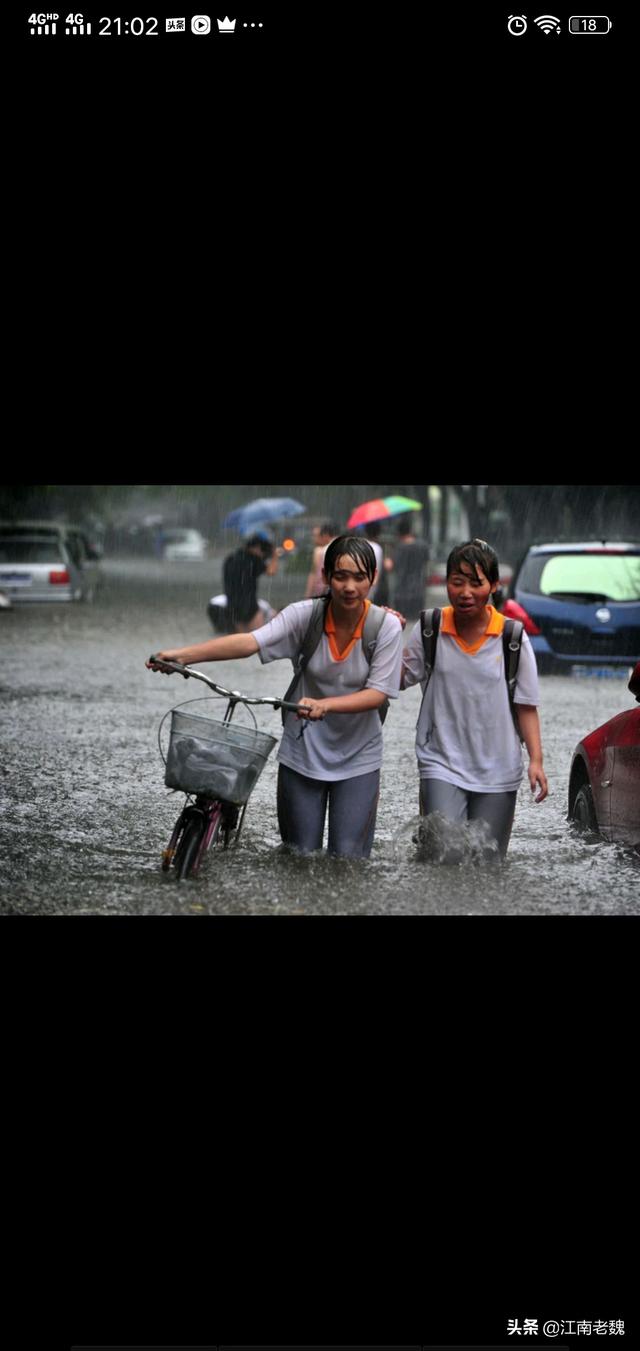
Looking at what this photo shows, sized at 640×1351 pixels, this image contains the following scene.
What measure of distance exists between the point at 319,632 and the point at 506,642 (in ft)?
2.41

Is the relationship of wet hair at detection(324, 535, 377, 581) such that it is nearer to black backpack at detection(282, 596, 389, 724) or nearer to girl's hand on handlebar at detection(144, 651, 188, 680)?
black backpack at detection(282, 596, 389, 724)

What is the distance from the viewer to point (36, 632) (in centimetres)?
2153

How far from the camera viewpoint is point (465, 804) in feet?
21.0

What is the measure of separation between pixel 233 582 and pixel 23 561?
9.44m

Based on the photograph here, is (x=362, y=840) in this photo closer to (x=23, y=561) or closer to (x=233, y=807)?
(x=233, y=807)

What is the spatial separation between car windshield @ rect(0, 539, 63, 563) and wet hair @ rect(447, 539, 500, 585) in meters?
20.1

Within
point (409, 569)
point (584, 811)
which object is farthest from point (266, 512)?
point (584, 811)

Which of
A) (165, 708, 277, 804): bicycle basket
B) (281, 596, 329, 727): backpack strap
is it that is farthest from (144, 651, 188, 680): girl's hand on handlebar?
(281, 596, 329, 727): backpack strap

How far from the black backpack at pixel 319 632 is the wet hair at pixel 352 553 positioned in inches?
11.0

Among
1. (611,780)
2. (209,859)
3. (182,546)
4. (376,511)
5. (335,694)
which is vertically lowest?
(209,859)

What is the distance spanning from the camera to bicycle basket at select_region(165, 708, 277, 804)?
5.95 meters

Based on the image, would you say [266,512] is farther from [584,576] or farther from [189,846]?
[189,846]
